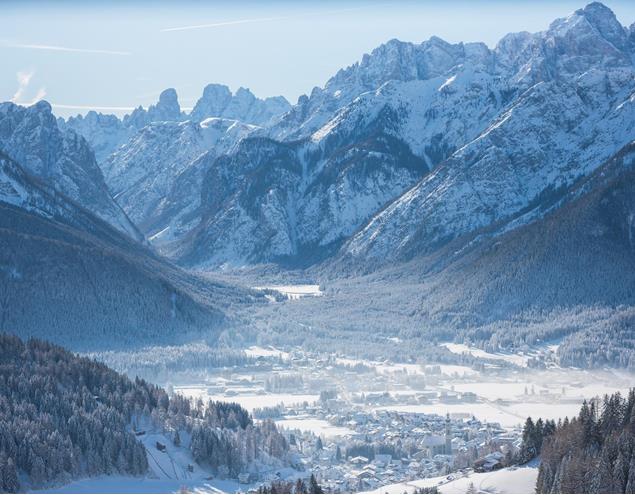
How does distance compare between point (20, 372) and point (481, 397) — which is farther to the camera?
point (481, 397)

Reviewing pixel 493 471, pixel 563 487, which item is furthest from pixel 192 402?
pixel 563 487

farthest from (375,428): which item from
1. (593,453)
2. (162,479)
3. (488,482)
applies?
(593,453)

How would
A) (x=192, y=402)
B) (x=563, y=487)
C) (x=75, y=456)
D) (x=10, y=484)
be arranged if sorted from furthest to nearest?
(x=192, y=402), (x=75, y=456), (x=10, y=484), (x=563, y=487)

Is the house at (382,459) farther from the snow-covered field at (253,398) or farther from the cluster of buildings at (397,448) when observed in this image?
the snow-covered field at (253,398)

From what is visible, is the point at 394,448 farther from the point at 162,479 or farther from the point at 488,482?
the point at 488,482

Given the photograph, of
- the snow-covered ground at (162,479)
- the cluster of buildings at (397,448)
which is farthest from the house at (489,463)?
the snow-covered ground at (162,479)

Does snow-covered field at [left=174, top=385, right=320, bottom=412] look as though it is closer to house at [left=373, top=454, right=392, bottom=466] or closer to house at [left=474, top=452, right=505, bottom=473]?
house at [left=373, top=454, right=392, bottom=466]

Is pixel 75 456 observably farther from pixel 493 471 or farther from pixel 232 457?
pixel 493 471
